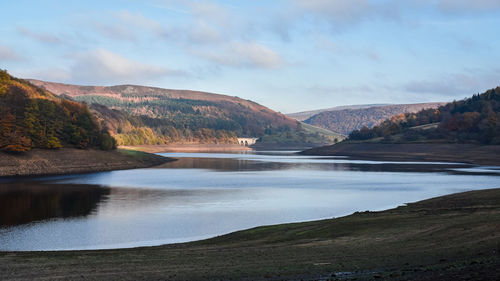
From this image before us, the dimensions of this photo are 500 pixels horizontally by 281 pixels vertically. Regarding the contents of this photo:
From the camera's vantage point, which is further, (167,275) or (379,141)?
(379,141)

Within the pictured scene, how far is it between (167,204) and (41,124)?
57.2 meters

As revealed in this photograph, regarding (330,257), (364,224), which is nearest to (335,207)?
(364,224)

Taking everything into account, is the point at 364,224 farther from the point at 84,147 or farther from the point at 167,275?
the point at 84,147

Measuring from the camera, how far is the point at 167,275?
1574 cm

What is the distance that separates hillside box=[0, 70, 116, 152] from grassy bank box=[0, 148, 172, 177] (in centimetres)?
172

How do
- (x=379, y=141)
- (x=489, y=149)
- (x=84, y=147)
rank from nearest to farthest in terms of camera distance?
1. (x=84, y=147)
2. (x=489, y=149)
3. (x=379, y=141)

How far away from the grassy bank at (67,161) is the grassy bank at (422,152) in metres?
75.3

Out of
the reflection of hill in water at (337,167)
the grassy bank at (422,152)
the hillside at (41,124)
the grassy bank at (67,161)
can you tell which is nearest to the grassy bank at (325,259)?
the grassy bank at (67,161)

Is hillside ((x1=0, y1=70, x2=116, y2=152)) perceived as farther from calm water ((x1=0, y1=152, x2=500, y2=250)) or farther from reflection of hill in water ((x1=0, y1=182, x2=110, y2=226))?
reflection of hill in water ((x1=0, y1=182, x2=110, y2=226))

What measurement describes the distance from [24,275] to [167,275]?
464 cm

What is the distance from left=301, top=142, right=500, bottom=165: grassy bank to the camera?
4951 inches

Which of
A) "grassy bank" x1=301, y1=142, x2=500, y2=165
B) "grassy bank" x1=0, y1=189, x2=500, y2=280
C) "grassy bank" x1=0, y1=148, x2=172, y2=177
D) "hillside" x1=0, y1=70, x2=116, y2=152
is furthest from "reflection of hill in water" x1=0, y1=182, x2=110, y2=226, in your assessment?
"grassy bank" x1=301, y1=142, x2=500, y2=165

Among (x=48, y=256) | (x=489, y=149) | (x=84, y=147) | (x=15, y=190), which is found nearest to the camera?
(x=48, y=256)

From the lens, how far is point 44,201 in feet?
161
